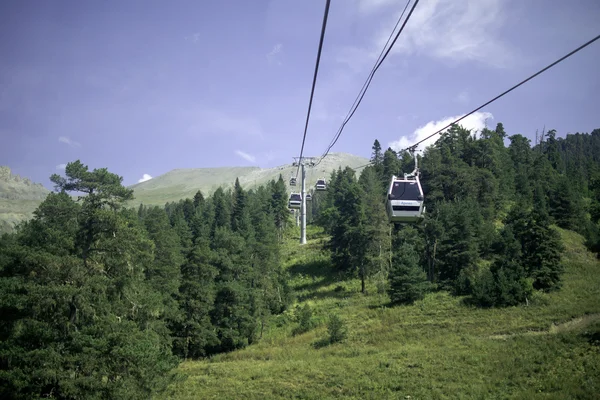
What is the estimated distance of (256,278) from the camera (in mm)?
47031

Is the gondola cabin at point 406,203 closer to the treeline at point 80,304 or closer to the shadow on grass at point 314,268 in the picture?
the treeline at point 80,304

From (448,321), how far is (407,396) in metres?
15.7

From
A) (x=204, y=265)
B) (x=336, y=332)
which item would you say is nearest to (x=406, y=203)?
(x=336, y=332)

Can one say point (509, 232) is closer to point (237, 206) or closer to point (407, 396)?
point (407, 396)

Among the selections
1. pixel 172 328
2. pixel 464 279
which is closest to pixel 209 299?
pixel 172 328

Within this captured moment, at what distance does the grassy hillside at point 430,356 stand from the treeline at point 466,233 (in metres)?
2.73

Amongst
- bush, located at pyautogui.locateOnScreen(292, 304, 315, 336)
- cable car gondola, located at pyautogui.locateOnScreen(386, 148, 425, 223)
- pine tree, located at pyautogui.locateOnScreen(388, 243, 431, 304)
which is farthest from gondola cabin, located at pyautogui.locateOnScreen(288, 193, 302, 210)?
cable car gondola, located at pyautogui.locateOnScreen(386, 148, 425, 223)

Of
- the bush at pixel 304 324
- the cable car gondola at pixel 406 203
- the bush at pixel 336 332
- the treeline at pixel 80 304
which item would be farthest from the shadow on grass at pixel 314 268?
the cable car gondola at pixel 406 203

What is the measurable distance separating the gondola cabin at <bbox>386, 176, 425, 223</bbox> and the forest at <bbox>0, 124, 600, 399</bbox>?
14063 mm

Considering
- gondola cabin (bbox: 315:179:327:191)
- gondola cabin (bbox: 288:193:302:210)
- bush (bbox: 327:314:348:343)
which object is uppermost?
gondola cabin (bbox: 315:179:327:191)

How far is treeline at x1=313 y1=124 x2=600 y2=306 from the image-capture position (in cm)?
4034

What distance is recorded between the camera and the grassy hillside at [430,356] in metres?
21.6

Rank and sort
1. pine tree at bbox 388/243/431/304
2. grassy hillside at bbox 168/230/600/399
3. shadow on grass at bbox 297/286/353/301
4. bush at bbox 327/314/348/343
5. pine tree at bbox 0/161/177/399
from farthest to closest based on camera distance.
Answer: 1. shadow on grass at bbox 297/286/353/301
2. pine tree at bbox 388/243/431/304
3. bush at bbox 327/314/348/343
4. grassy hillside at bbox 168/230/600/399
5. pine tree at bbox 0/161/177/399

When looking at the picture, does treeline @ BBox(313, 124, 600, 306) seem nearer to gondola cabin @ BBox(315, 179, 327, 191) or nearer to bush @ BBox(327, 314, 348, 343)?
gondola cabin @ BBox(315, 179, 327, 191)
